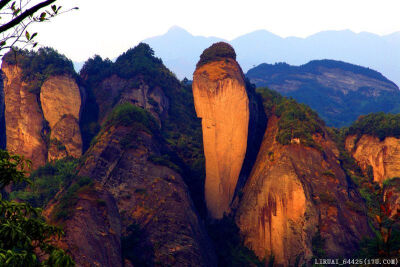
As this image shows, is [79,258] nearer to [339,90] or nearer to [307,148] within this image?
[307,148]

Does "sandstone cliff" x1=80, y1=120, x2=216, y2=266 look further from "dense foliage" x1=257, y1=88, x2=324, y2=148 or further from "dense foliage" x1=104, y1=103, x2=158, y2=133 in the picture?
"dense foliage" x1=257, y1=88, x2=324, y2=148

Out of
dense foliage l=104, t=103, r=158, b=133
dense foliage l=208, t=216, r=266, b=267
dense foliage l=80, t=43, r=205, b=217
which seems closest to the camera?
dense foliage l=208, t=216, r=266, b=267

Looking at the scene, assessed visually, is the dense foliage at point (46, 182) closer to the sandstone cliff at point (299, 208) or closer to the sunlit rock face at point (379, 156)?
the sandstone cliff at point (299, 208)

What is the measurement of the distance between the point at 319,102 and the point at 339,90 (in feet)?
53.3

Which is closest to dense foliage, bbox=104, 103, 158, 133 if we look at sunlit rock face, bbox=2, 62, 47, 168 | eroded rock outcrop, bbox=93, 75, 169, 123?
eroded rock outcrop, bbox=93, 75, 169, 123

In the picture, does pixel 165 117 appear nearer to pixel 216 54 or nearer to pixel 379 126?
pixel 216 54

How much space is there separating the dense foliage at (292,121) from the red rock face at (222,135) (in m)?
4.47

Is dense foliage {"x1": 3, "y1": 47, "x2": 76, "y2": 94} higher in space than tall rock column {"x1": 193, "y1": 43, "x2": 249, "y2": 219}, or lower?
higher

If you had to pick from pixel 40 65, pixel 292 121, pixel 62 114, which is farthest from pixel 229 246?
pixel 40 65

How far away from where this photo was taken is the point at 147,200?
33625 mm

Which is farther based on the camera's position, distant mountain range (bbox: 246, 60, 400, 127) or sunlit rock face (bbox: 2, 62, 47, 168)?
distant mountain range (bbox: 246, 60, 400, 127)

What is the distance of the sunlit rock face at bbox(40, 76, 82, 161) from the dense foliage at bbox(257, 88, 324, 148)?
1043 inches

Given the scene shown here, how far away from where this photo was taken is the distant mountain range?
444 ft

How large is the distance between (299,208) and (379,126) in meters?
20.2
